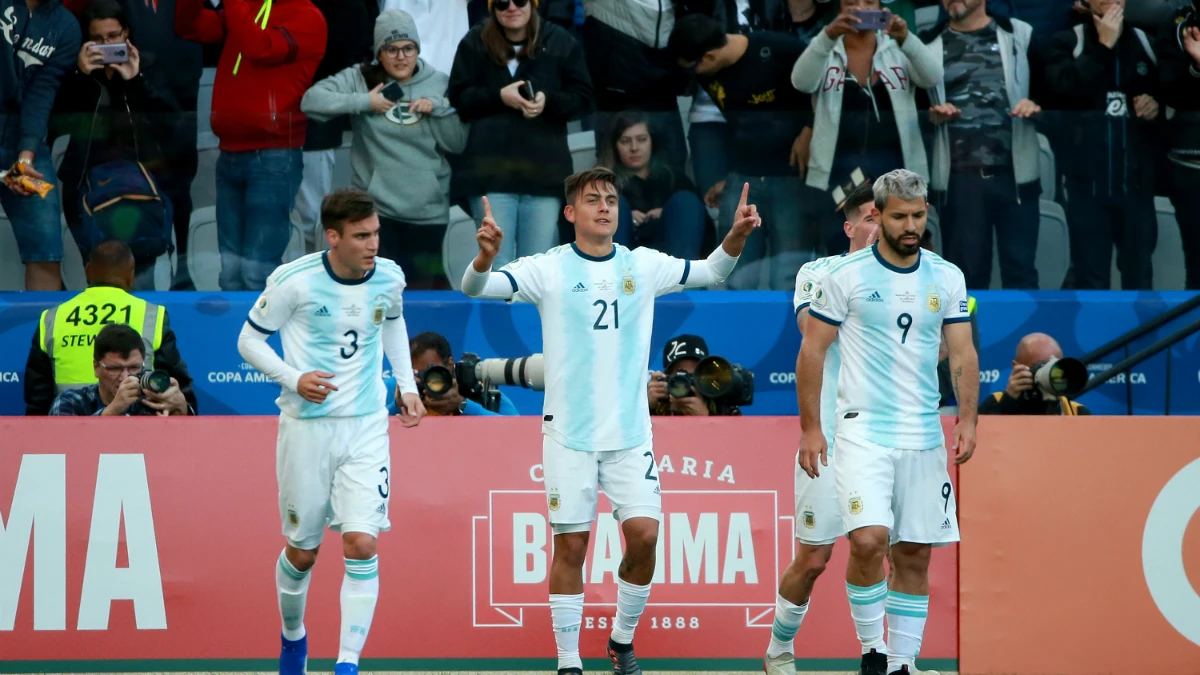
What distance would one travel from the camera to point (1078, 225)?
9.39m

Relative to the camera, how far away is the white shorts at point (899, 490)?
6141 millimetres

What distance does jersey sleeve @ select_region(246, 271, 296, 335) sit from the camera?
655 centimetres

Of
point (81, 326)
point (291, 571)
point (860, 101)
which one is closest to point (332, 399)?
point (291, 571)

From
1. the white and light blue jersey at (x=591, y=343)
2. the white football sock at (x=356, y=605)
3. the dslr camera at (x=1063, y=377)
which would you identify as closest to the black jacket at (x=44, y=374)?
the white football sock at (x=356, y=605)

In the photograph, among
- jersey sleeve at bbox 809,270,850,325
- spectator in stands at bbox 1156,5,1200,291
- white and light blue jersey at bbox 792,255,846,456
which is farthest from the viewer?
spectator in stands at bbox 1156,5,1200,291

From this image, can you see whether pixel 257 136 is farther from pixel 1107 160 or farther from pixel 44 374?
pixel 1107 160

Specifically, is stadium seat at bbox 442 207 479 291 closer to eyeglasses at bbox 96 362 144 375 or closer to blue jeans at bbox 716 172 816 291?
blue jeans at bbox 716 172 816 291

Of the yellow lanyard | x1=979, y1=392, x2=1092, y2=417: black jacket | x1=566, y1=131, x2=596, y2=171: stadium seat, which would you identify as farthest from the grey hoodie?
x1=979, y1=392, x2=1092, y2=417: black jacket

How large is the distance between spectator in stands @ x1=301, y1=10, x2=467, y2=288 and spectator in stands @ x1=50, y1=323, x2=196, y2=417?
6.30 ft

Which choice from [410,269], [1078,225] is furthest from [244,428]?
[1078,225]

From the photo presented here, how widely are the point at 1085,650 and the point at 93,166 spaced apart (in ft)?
21.8

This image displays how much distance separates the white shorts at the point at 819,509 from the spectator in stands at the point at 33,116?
5.34m

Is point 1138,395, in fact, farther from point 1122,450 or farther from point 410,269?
point 410,269

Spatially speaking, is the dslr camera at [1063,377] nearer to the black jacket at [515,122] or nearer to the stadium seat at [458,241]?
the black jacket at [515,122]
